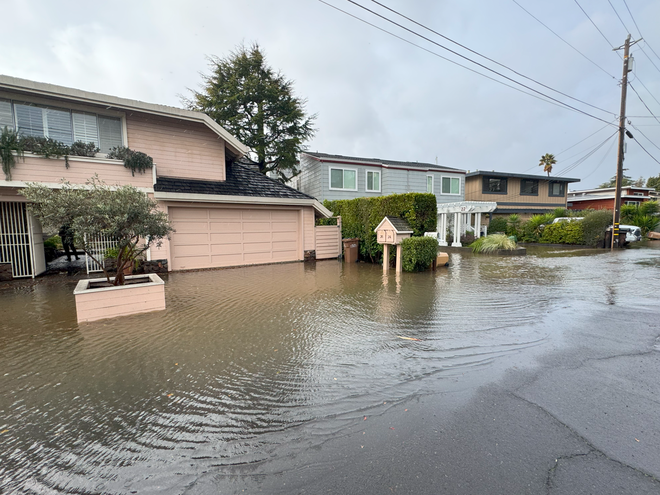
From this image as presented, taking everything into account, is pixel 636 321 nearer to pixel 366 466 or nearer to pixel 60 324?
pixel 366 466

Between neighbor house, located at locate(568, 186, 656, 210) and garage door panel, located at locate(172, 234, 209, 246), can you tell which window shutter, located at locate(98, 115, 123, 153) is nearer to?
garage door panel, located at locate(172, 234, 209, 246)

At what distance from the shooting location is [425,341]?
4191 millimetres

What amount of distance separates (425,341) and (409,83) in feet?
53.1

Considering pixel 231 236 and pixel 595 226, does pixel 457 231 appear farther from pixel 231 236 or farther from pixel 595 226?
pixel 231 236

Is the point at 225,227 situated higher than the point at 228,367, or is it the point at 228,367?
the point at 225,227

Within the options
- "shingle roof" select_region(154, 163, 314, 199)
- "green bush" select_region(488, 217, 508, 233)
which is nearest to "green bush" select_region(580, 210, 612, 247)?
"green bush" select_region(488, 217, 508, 233)

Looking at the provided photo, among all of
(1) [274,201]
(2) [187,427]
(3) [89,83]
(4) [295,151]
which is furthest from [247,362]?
(4) [295,151]

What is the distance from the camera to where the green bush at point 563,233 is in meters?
17.3

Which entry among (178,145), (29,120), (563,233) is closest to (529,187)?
(563,233)

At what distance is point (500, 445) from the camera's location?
7.30ft

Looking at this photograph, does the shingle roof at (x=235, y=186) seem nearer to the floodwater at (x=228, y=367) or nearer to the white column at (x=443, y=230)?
the floodwater at (x=228, y=367)

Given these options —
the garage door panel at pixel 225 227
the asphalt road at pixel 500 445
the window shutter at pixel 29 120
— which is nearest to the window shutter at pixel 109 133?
the window shutter at pixel 29 120

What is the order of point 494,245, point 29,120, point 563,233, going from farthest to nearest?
point 563,233, point 494,245, point 29,120

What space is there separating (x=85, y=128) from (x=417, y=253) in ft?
37.0
